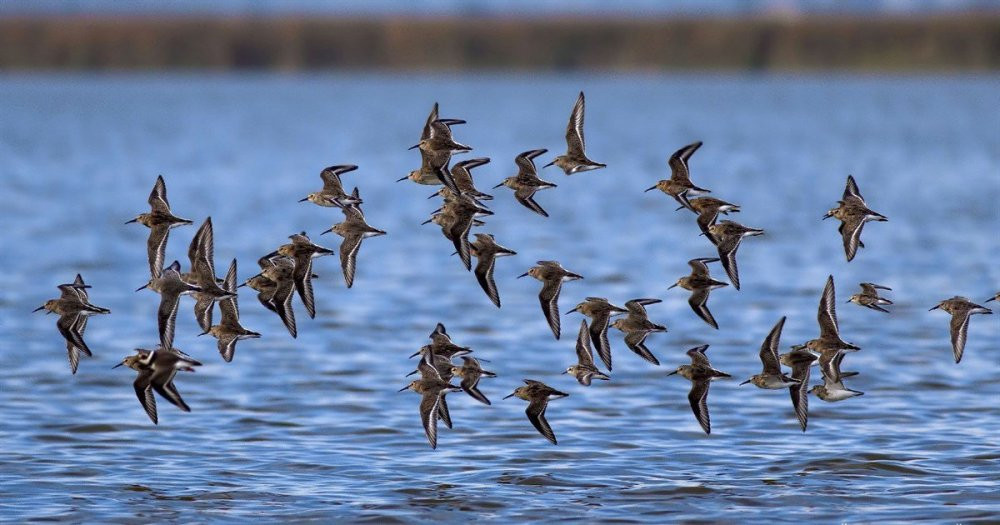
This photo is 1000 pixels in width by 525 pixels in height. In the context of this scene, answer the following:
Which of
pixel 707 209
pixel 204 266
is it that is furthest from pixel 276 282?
pixel 707 209

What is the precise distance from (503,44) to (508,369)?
5900 inches

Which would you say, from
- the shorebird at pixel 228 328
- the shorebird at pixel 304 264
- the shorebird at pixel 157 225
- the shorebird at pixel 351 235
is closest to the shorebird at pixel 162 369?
the shorebird at pixel 304 264

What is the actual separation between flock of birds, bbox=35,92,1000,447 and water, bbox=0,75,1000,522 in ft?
5.61

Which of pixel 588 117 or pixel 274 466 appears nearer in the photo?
pixel 274 466

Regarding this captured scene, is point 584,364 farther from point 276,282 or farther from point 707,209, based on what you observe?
point 276,282

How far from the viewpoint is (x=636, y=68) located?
181 meters

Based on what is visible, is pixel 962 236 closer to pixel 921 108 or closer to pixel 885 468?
pixel 885 468

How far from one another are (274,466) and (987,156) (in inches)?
2277

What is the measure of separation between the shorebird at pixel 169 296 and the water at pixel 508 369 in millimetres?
2914

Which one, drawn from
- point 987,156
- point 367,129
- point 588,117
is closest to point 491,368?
point 987,156

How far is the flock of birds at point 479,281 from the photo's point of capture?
665 inches

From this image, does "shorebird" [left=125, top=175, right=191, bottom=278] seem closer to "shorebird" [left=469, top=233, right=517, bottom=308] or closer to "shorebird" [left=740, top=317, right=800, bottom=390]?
"shorebird" [left=469, top=233, right=517, bottom=308]

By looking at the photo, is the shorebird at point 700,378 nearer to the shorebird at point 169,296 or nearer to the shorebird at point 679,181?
the shorebird at point 679,181

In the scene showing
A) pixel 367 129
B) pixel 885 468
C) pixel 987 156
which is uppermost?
pixel 367 129
